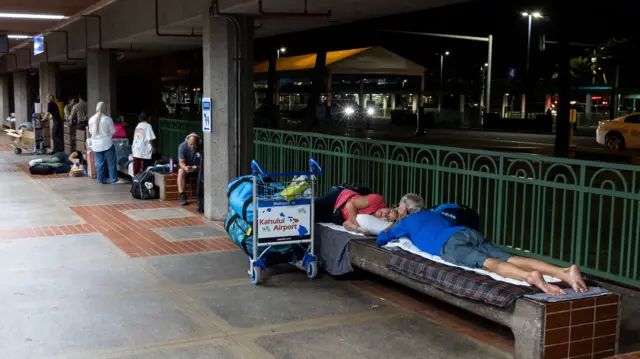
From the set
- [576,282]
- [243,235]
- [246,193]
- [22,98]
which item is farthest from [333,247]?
[22,98]

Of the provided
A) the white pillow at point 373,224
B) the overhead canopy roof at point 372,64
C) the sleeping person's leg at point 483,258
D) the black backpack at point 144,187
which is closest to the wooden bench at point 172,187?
the black backpack at point 144,187

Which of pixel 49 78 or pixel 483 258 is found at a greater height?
pixel 49 78

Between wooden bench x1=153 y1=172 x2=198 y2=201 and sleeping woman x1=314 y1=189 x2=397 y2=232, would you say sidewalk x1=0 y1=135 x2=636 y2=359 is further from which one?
wooden bench x1=153 y1=172 x2=198 y2=201

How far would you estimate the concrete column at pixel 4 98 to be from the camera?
3869cm

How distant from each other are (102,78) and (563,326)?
1607 centimetres

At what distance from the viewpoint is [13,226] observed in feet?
33.5

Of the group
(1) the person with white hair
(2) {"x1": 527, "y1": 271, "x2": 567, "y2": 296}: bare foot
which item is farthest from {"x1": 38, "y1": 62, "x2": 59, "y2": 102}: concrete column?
(2) {"x1": 527, "y1": 271, "x2": 567, "y2": 296}: bare foot

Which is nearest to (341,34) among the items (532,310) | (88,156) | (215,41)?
(88,156)

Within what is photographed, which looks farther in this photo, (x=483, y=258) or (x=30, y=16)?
(x=30, y=16)

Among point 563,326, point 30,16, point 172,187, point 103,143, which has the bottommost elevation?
point 563,326

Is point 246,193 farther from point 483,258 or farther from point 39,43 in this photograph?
point 39,43

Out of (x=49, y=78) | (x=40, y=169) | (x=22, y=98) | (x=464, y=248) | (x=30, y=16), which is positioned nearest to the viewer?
(x=464, y=248)

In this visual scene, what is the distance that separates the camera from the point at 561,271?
5.36m

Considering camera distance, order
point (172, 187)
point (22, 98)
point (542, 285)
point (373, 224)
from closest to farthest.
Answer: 1. point (542, 285)
2. point (373, 224)
3. point (172, 187)
4. point (22, 98)
